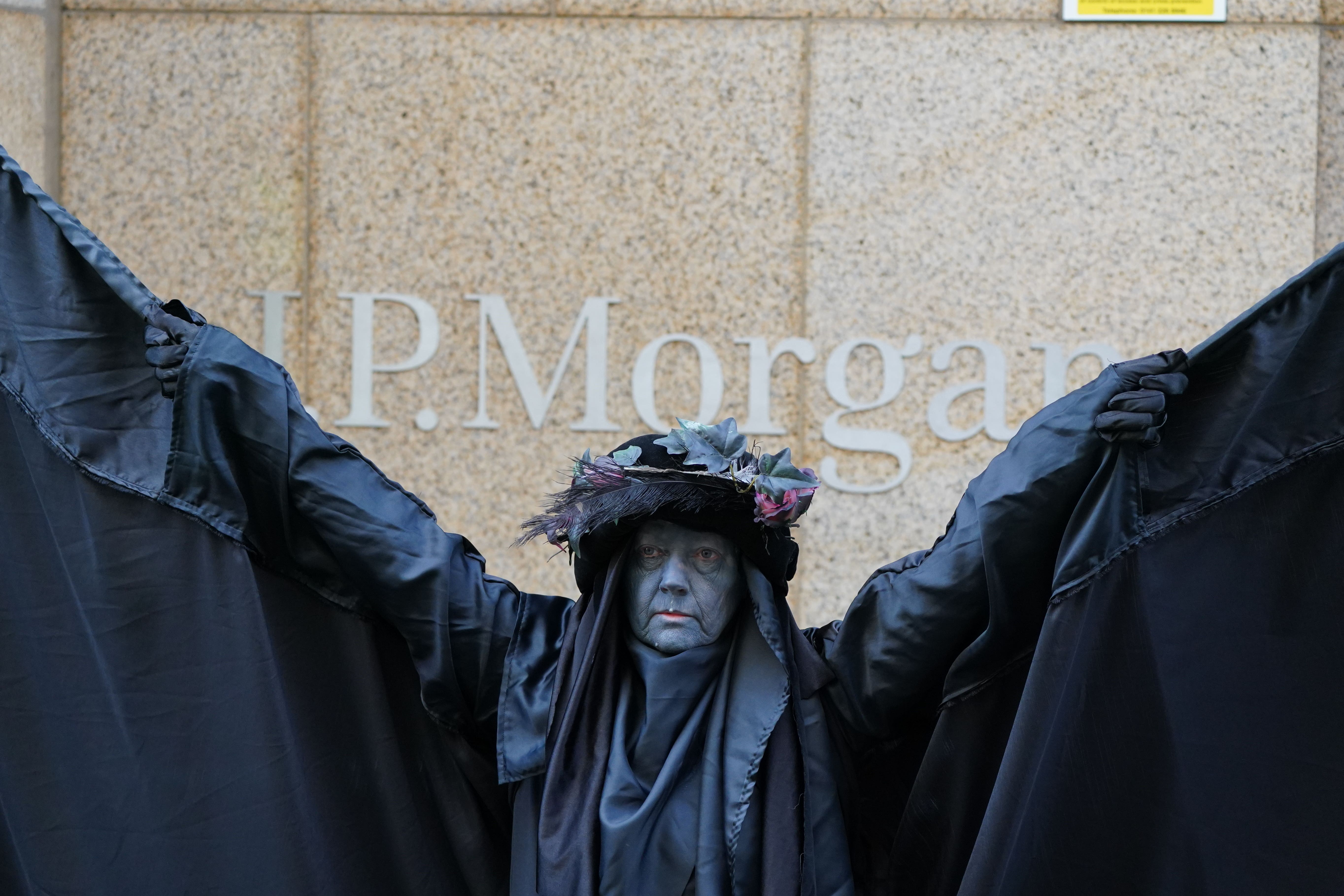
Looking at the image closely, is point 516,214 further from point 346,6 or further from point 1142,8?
point 1142,8

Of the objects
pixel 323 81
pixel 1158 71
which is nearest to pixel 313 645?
pixel 323 81

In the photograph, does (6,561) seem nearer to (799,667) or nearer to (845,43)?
(799,667)

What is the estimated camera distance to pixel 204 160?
448 cm

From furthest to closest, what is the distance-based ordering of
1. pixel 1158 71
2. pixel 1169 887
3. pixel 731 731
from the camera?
1. pixel 1158 71
2. pixel 731 731
3. pixel 1169 887

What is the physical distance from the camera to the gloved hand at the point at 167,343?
232cm

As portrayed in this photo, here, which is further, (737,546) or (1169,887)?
(737,546)

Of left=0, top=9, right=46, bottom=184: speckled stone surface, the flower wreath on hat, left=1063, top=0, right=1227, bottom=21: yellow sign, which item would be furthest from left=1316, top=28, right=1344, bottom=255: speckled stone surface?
left=0, top=9, right=46, bottom=184: speckled stone surface

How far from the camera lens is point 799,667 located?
241 cm

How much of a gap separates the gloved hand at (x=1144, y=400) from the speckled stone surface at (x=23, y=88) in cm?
364

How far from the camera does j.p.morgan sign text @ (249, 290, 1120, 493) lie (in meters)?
4.41

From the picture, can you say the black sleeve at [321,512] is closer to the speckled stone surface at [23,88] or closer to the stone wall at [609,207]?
the stone wall at [609,207]

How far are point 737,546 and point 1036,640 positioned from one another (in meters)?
0.57

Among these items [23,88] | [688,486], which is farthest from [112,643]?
[23,88]

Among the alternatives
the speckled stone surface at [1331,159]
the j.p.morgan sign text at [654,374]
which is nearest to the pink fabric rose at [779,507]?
the j.p.morgan sign text at [654,374]
